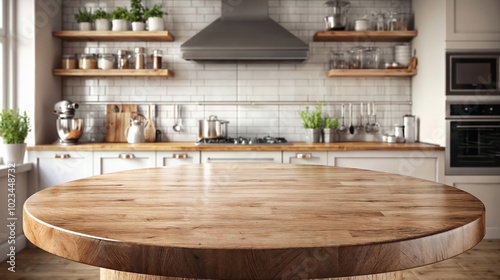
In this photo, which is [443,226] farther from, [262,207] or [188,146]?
[188,146]

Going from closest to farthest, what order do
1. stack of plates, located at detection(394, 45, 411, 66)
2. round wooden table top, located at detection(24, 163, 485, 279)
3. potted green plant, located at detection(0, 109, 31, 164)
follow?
round wooden table top, located at detection(24, 163, 485, 279) < potted green plant, located at detection(0, 109, 31, 164) < stack of plates, located at detection(394, 45, 411, 66)

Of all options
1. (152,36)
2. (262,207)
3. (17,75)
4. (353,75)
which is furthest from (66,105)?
(262,207)

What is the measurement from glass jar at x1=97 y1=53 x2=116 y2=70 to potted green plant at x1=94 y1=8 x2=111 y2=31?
257 mm

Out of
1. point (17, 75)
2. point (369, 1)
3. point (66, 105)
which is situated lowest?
point (66, 105)

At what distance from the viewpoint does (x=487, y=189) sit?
3477mm

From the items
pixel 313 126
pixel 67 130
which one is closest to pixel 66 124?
pixel 67 130

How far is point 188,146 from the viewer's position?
349cm

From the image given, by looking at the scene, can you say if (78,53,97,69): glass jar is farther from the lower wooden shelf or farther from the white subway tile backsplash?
the lower wooden shelf

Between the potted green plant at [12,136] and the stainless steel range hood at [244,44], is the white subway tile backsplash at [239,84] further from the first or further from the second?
the potted green plant at [12,136]

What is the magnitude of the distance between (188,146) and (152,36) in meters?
1.20

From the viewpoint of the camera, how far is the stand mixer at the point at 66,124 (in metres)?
3.65

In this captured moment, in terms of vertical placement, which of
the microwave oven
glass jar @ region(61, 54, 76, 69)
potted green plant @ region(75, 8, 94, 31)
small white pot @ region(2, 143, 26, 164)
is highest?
potted green plant @ region(75, 8, 94, 31)

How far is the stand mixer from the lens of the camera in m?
3.65

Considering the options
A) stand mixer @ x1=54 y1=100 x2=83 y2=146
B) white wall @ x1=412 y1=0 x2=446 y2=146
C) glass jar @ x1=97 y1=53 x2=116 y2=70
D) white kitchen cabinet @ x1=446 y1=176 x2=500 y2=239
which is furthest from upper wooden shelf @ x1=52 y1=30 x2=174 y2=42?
white kitchen cabinet @ x1=446 y1=176 x2=500 y2=239
